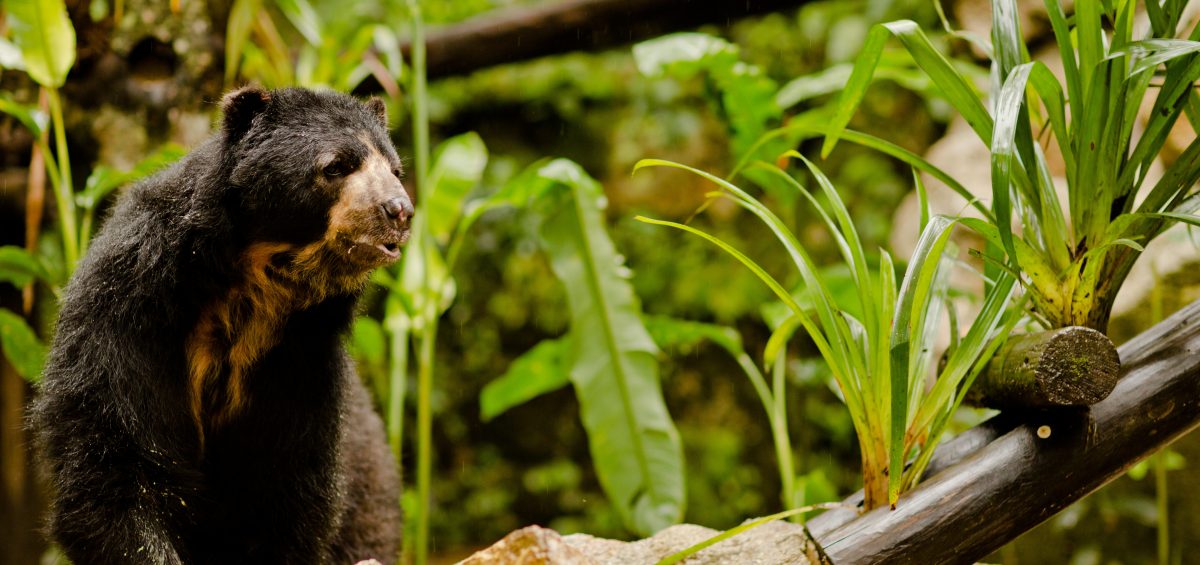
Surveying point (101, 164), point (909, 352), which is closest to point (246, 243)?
point (909, 352)

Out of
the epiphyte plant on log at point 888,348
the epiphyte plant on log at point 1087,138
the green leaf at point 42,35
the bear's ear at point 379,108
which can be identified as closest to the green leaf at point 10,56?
the green leaf at point 42,35

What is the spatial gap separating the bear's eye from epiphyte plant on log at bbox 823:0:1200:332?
1.17m

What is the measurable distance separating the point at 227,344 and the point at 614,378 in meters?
1.46

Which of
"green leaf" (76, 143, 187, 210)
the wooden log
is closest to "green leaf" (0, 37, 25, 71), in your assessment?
"green leaf" (76, 143, 187, 210)

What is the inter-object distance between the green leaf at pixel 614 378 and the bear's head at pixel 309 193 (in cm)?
115

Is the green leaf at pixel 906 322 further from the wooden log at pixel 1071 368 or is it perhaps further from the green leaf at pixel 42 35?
the green leaf at pixel 42 35

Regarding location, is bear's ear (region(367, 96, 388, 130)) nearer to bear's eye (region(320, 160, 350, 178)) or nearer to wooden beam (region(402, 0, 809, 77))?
bear's eye (region(320, 160, 350, 178))

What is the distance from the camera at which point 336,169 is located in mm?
2393

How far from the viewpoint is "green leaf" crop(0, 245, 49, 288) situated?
3.17 m

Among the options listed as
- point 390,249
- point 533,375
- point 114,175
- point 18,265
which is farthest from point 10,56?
point 533,375

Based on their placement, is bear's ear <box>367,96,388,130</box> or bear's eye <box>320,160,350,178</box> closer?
bear's eye <box>320,160,350,178</box>

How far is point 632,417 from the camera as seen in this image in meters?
3.47

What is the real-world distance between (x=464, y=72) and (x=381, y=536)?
2.29 metres

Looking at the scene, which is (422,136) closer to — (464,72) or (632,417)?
(464,72)
